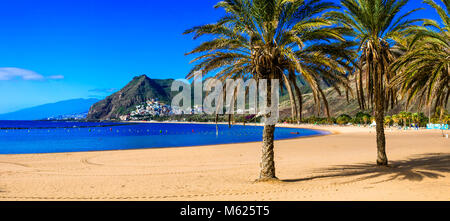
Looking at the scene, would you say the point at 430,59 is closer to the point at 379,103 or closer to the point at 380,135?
the point at 379,103

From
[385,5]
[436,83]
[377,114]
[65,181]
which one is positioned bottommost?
[65,181]

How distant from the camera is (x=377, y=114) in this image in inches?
564

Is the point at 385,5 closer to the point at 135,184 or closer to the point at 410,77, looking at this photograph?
the point at 410,77

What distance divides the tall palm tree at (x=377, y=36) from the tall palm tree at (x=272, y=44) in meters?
2.42

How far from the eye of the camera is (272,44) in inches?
460

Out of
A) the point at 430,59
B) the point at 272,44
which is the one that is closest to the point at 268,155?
the point at 272,44

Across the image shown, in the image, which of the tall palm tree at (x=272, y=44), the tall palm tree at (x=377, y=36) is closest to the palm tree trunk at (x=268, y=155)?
the tall palm tree at (x=272, y=44)

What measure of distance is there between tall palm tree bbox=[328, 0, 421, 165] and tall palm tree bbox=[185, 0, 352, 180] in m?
2.42

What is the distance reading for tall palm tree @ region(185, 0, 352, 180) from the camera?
11281mm

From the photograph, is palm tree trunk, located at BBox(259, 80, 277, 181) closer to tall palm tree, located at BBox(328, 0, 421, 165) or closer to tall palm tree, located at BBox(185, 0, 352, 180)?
tall palm tree, located at BBox(185, 0, 352, 180)

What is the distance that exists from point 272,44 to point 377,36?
5.81m

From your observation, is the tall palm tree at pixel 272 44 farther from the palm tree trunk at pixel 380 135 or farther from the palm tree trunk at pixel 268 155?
the palm tree trunk at pixel 380 135
